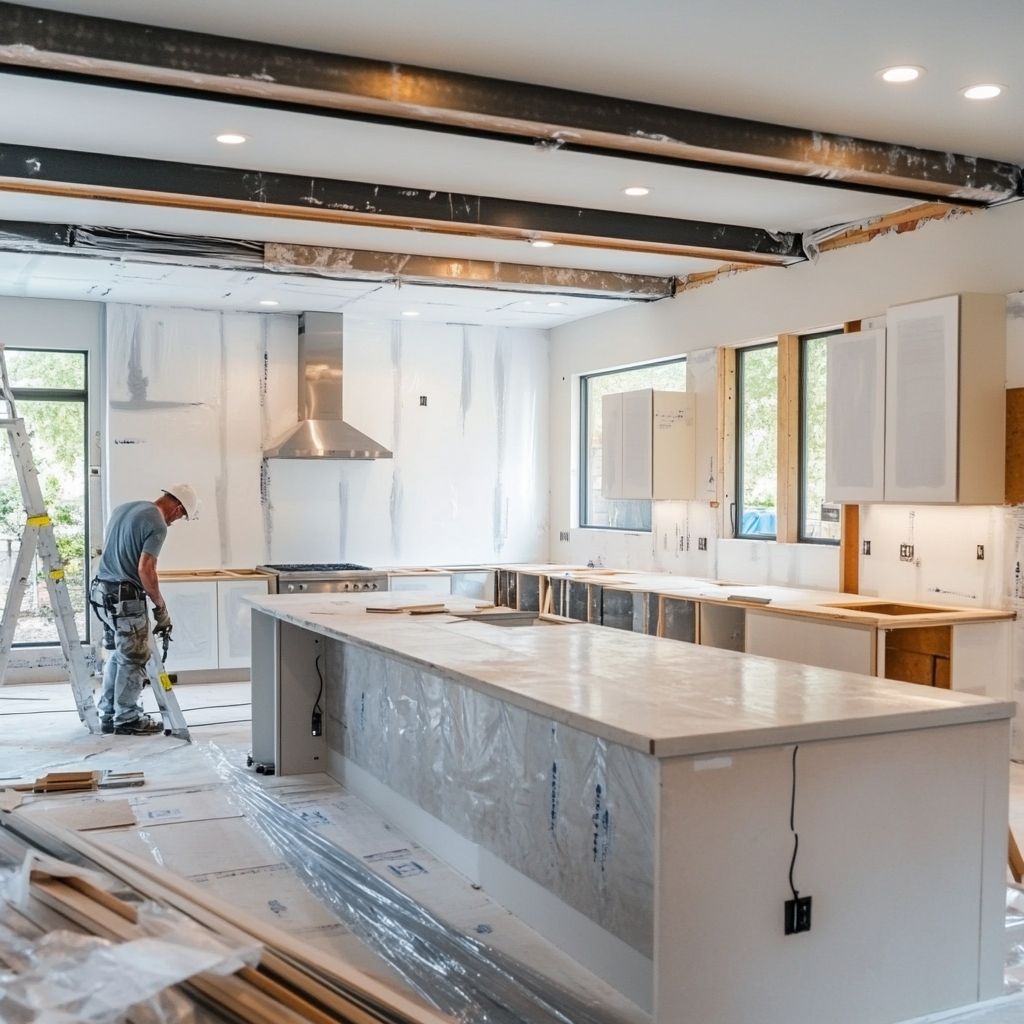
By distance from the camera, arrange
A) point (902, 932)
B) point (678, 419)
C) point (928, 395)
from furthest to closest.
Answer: point (678, 419)
point (928, 395)
point (902, 932)

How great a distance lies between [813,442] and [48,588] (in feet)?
14.4

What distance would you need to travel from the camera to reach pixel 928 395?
520 centimetres

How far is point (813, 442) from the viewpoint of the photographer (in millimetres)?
6562

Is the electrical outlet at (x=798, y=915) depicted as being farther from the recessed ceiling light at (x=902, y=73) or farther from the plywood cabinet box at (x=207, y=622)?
the plywood cabinet box at (x=207, y=622)

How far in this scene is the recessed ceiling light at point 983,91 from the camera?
157 inches

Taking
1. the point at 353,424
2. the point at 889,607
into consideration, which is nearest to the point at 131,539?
the point at 353,424

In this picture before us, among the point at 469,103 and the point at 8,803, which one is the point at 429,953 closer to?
the point at 8,803

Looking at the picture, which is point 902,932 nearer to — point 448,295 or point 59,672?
point 448,295

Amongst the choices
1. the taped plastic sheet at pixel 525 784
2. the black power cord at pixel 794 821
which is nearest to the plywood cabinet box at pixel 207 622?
the taped plastic sheet at pixel 525 784

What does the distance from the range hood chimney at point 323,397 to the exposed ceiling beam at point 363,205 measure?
8.33ft

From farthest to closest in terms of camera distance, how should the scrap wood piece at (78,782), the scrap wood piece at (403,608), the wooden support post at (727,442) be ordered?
the wooden support post at (727,442)
the scrap wood piece at (403,608)
the scrap wood piece at (78,782)

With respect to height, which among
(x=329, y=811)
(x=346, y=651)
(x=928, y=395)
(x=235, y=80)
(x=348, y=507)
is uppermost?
(x=235, y=80)

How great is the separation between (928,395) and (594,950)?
10.9 ft

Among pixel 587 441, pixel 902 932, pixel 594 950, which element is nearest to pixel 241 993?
pixel 594 950
